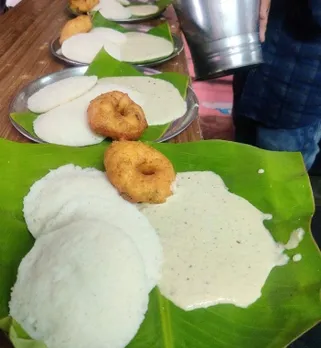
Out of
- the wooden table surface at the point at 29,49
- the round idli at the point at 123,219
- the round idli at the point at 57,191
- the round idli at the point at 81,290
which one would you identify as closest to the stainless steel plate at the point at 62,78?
the wooden table surface at the point at 29,49

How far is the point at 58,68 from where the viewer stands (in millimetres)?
1600

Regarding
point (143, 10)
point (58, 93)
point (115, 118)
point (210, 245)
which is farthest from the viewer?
point (143, 10)

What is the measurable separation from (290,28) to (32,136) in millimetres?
965

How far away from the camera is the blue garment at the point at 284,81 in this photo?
5.60 feet

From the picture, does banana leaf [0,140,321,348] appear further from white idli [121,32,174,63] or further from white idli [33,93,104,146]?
white idli [121,32,174,63]

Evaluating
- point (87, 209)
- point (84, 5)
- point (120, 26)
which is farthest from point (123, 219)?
point (84, 5)

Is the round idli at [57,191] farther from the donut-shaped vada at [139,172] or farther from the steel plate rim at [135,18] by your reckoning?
the steel plate rim at [135,18]

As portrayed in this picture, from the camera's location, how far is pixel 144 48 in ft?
5.53

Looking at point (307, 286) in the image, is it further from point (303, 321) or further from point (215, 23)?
point (215, 23)

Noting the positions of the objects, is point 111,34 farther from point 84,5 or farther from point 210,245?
point 210,245

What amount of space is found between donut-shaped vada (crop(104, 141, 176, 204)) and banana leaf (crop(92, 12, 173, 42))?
83 centimetres

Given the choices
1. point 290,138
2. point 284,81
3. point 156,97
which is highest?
point 156,97

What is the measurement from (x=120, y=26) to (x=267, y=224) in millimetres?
1123

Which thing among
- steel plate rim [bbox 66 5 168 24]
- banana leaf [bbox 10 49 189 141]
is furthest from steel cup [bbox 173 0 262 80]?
steel plate rim [bbox 66 5 168 24]
